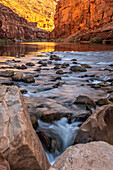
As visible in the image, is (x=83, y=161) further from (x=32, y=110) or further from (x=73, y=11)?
(x=73, y=11)

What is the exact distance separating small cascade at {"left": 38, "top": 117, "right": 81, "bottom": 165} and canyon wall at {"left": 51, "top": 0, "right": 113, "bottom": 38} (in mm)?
49284

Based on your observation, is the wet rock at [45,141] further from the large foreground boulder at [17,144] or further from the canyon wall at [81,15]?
the canyon wall at [81,15]

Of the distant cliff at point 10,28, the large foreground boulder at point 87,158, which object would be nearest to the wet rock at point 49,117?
the large foreground boulder at point 87,158

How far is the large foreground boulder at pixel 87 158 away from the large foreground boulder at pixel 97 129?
2.51 feet

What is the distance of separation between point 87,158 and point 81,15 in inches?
2563

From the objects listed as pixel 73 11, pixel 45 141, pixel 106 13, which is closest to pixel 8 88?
pixel 45 141

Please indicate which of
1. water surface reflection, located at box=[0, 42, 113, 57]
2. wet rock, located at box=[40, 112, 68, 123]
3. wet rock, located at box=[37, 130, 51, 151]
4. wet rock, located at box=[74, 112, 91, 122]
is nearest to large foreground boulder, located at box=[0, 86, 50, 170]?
wet rock, located at box=[37, 130, 51, 151]

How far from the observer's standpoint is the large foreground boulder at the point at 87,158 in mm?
1060

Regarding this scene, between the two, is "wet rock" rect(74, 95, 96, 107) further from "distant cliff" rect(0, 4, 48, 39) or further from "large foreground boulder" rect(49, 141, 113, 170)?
"distant cliff" rect(0, 4, 48, 39)

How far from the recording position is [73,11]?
65.2 m

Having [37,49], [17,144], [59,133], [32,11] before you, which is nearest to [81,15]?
[37,49]

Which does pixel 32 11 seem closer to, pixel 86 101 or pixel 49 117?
pixel 86 101

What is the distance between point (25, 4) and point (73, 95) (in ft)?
554

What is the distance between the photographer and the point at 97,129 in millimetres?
2076
